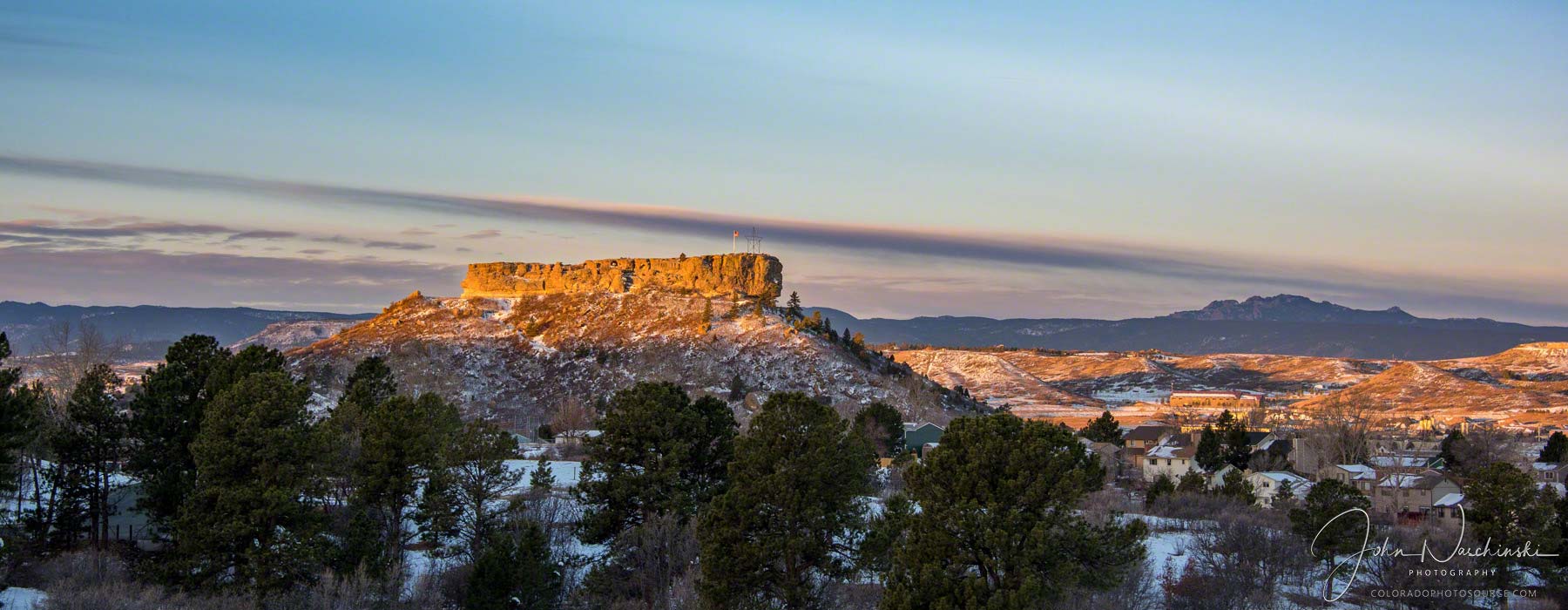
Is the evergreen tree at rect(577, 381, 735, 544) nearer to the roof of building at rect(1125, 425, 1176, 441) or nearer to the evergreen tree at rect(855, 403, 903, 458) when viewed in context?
the evergreen tree at rect(855, 403, 903, 458)

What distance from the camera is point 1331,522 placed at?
4525 centimetres

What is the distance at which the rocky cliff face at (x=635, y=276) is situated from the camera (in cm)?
16575

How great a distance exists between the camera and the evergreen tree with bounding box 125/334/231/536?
36.3 meters

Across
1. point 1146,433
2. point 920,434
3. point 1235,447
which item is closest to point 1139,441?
point 1146,433

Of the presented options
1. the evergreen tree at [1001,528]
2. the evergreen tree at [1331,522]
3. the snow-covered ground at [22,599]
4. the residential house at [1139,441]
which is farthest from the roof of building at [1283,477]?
the snow-covered ground at [22,599]

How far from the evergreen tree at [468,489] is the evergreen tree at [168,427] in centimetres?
698

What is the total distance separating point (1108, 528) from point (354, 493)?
75.9ft

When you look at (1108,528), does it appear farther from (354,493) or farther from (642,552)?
(354,493)

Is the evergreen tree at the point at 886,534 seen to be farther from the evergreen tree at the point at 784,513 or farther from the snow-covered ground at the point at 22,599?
the snow-covered ground at the point at 22,599

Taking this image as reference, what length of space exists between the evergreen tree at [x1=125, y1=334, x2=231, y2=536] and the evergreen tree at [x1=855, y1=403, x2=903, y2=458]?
44.4 meters

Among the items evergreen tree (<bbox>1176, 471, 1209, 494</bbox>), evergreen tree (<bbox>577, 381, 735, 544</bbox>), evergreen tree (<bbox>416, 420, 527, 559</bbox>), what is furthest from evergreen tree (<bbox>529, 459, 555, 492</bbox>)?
evergreen tree (<bbox>1176, 471, 1209, 494</bbox>)

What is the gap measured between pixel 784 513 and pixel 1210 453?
58.6 metres

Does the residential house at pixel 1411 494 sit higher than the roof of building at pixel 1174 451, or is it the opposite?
the residential house at pixel 1411 494
